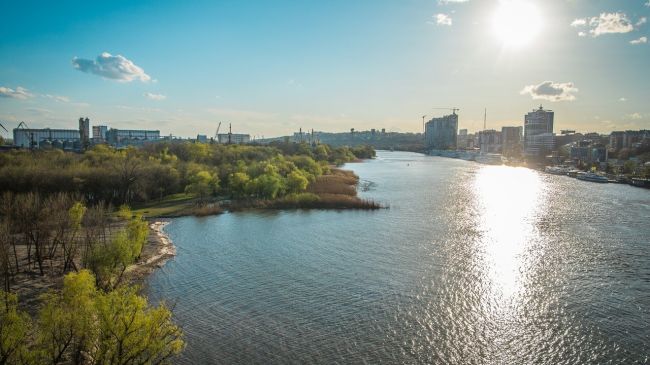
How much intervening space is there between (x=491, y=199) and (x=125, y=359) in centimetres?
5504

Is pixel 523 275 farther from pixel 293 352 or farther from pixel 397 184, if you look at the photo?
pixel 397 184

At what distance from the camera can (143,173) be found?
52875 millimetres

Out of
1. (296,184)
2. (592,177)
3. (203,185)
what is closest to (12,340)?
(203,185)

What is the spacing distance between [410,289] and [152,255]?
693 inches

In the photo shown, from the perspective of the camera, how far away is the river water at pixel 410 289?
19.0 meters

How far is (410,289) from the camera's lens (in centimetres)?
2542

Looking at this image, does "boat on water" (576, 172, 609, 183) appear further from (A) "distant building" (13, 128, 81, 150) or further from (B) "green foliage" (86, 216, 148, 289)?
(A) "distant building" (13, 128, 81, 150)

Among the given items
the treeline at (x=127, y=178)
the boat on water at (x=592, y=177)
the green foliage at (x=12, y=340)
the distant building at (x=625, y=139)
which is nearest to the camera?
the green foliage at (x=12, y=340)

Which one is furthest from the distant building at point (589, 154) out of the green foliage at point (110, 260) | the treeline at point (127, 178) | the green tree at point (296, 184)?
the green foliage at point (110, 260)

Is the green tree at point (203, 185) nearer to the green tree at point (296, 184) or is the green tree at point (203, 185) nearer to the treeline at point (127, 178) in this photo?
the treeline at point (127, 178)

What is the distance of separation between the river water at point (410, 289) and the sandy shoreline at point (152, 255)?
2.68ft

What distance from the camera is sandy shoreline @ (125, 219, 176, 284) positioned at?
1073 inches

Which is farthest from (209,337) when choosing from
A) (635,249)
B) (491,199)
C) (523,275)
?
(491,199)

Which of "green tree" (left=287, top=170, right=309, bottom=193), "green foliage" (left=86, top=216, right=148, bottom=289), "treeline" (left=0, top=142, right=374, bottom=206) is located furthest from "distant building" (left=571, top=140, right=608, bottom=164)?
"green foliage" (left=86, top=216, right=148, bottom=289)
